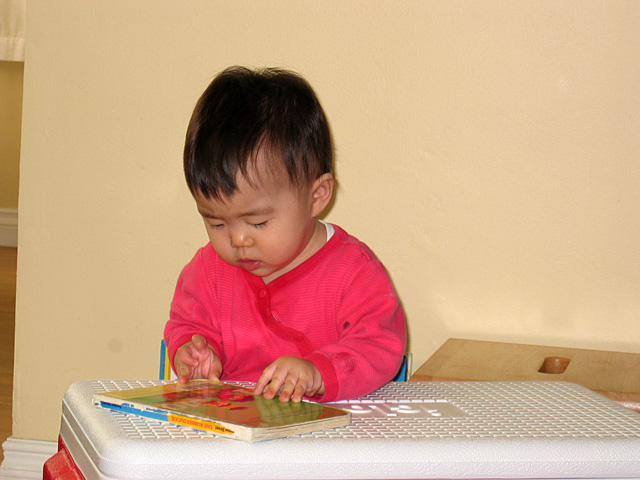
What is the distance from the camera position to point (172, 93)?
1222mm

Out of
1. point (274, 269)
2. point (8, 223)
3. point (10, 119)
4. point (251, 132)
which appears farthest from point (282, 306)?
point (8, 223)

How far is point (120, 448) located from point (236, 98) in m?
0.44

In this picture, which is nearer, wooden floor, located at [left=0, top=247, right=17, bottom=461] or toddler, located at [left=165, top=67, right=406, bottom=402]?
toddler, located at [left=165, top=67, right=406, bottom=402]

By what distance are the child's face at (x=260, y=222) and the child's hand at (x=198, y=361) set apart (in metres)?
0.10

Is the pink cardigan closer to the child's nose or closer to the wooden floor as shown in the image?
the child's nose

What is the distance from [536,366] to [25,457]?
90 centimetres

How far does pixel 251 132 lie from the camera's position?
0.78 m

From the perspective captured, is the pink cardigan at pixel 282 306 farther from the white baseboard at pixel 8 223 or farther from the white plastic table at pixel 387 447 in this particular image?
the white baseboard at pixel 8 223

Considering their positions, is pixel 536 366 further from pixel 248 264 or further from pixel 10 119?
pixel 10 119

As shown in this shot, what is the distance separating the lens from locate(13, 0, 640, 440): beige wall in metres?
1.09

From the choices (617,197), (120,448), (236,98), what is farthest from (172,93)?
(120,448)

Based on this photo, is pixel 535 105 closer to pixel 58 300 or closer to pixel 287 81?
pixel 287 81

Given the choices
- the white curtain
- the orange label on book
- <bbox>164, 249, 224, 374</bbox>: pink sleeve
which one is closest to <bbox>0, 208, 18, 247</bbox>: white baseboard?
the white curtain

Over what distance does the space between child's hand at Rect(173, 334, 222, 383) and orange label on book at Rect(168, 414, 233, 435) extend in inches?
10.9
